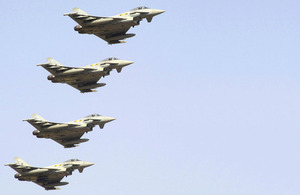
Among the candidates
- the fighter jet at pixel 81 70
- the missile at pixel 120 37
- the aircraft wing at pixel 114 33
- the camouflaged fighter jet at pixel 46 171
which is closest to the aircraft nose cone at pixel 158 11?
the aircraft wing at pixel 114 33

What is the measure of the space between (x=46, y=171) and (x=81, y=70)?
21.9 metres

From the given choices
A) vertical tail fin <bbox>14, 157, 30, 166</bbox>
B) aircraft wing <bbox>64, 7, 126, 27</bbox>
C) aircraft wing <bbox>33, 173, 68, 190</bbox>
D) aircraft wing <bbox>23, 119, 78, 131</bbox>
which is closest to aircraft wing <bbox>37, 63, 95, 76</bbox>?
aircraft wing <bbox>64, 7, 126, 27</bbox>

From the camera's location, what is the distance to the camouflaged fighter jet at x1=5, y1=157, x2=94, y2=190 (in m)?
145

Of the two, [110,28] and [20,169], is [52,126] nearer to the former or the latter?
[20,169]

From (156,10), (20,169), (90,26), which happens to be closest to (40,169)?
(20,169)

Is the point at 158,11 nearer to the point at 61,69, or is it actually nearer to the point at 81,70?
the point at 81,70

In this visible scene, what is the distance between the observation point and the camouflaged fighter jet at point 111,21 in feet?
461

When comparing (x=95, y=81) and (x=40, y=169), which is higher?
(x=95, y=81)

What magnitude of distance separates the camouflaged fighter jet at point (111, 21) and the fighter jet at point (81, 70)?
20.0ft

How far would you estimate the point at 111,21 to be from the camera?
141 m

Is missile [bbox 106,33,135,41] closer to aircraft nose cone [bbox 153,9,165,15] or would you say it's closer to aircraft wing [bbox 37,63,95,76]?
aircraft nose cone [bbox 153,9,165,15]

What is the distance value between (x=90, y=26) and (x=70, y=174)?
31.1 m

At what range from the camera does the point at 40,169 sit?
14512 centimetres

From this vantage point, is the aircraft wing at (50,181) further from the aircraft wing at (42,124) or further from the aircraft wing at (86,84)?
the aircraft wing at (86,84)
